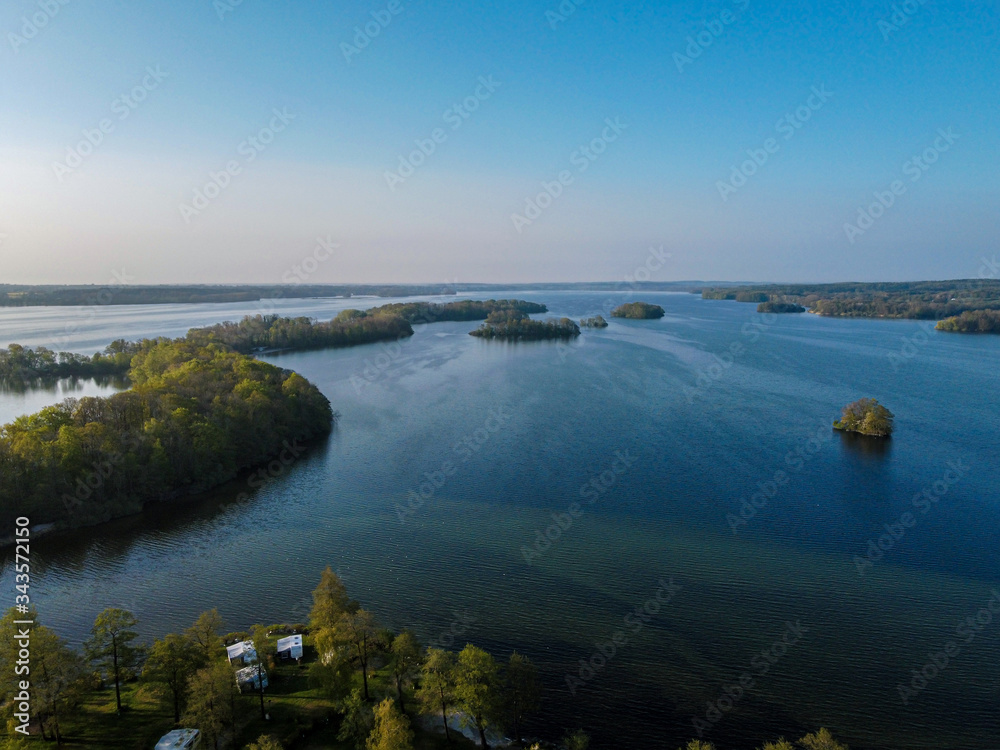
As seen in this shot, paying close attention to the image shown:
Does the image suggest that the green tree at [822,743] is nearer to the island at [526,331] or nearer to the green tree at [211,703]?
the green tree at [211,703]

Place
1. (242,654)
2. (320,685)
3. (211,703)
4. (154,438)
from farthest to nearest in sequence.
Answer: (154,438)
(242,654)
(320,685)
(211,703)

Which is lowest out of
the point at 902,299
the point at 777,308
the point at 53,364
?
the point at 53,364

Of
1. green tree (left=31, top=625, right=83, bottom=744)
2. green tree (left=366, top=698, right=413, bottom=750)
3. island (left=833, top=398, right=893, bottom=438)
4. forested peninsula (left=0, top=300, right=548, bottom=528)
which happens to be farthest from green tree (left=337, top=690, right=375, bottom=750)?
island (left=833, top=398, right=893, bottom=438)

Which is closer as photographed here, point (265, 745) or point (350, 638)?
point (265, 745)

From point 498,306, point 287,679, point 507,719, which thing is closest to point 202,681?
point 287,679

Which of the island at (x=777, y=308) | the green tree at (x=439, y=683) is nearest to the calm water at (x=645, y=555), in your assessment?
the green tree at (x=439, y=683)

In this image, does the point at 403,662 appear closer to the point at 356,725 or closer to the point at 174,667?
the point at 356,725

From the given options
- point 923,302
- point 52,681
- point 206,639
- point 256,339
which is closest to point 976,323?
point 923,302
